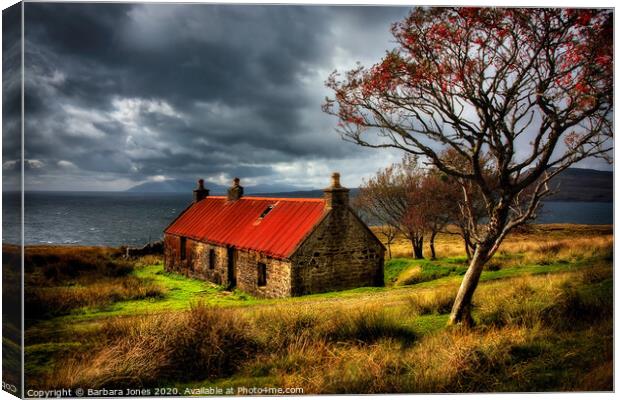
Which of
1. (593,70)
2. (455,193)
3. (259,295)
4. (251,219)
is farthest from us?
(251,219)

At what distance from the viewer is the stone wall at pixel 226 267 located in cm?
1664

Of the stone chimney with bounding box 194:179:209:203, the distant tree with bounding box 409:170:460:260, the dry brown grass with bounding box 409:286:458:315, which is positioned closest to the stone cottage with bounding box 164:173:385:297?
the distant tree with bounding box 409:170:460:260

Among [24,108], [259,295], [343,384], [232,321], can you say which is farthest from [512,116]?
[259,295]

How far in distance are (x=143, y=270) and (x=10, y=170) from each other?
Result: 12682mm

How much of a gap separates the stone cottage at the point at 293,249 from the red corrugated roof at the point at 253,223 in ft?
0.13

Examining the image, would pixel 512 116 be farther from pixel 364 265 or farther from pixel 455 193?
pixel 364 265

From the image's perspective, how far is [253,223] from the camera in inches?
766

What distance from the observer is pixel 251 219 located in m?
19.8

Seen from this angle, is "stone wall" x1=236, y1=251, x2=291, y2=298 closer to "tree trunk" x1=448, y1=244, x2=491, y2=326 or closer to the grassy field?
the grassy field

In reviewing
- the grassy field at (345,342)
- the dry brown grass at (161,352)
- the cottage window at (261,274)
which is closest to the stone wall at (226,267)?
the cottage window at (261,274)

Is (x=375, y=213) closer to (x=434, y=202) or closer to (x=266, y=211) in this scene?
(x=266, y=211)

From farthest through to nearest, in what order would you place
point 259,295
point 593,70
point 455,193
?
point 259,295
point 455,193
point 593,70

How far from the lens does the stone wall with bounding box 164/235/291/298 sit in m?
16.6

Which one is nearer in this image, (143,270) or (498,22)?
(498,22)
